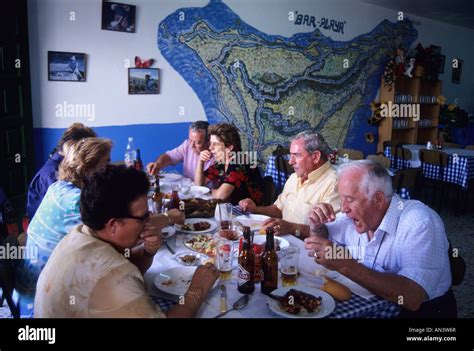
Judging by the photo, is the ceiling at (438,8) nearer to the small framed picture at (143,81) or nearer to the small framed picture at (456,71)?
the small framed picture at (456,71)

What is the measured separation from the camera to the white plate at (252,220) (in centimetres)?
231

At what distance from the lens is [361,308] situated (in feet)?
4.78

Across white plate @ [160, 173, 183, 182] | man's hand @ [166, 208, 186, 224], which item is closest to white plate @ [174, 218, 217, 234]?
man's hand @ [166, 208, 186, 224]

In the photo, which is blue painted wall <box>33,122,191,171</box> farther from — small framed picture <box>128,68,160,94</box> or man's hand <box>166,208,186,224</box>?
man's hand <box>166,208,186,224</box>

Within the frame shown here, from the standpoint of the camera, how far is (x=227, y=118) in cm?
573

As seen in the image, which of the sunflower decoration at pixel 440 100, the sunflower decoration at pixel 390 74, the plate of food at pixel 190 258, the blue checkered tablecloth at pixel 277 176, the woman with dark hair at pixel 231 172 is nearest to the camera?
the plate of food at pixel 190 258

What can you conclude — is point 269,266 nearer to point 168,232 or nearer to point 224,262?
point 224,262

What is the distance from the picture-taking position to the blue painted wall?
4379 mm

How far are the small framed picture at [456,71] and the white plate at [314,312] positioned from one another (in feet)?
29.0

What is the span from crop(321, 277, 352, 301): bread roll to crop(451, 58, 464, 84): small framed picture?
8.78 meters

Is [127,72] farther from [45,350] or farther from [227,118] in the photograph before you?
[45,350]

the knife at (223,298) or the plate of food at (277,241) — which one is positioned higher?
the plate of food at (277,241)

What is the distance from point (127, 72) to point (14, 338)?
143 inches

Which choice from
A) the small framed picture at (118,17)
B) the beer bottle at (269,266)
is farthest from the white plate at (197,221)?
the small framed picture at (118,17)
